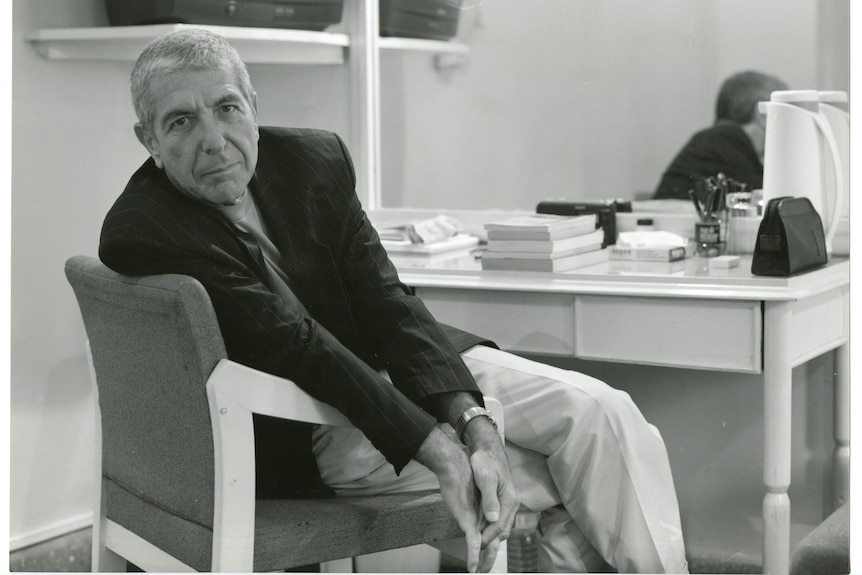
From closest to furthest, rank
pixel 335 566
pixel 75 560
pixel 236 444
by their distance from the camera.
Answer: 1. pixel 236 444
2. pixel 75 560
3. pixel 335 566

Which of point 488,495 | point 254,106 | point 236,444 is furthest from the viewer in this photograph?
point 254,106

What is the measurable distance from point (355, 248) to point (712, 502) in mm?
807

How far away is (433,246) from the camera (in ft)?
6.86

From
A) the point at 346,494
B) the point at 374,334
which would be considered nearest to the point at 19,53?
the point at 374,334

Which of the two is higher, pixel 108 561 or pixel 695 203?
pixel 695 203

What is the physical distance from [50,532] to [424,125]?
1.08m

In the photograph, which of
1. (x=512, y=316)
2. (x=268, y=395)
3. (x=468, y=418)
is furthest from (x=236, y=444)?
(x=512, y=316)

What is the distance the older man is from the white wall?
0.36ft

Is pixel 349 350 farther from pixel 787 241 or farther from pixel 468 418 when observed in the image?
pixel 787 241

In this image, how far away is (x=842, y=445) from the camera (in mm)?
1880

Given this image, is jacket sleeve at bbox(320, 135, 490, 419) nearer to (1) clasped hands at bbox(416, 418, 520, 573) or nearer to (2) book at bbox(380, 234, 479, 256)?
(1) clasped hands at bbox(416, 418, 520, 573)

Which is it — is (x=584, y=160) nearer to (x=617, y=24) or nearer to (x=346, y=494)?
(x=617, y=24)

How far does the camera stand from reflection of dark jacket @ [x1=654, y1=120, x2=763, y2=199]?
2.07 meters

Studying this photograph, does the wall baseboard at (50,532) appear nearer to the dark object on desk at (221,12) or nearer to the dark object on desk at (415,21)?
the dark object on desk at (221,12)
